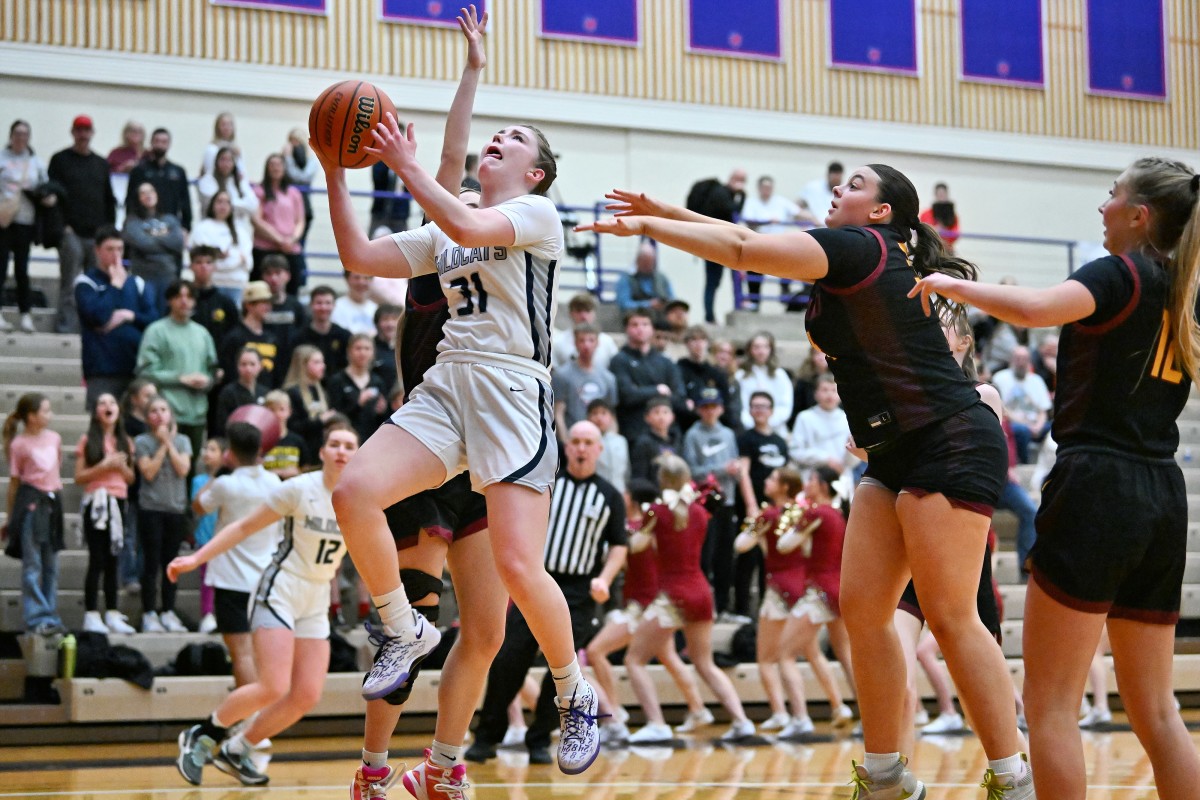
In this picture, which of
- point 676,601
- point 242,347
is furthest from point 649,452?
point 242,347

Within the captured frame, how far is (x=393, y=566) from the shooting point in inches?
185

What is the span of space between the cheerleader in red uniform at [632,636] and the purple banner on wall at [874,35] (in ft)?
36.3

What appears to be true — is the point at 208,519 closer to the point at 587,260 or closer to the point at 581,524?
the point at 581,524

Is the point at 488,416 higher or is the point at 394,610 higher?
the point at 488,416

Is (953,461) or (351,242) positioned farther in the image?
(351,242)

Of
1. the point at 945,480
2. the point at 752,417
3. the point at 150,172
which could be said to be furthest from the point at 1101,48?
the point at 945,480

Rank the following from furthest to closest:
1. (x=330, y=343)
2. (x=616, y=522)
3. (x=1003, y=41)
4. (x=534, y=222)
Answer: (x=1003, y=41) → (x=330, y=343) → (x=616, y=522) → (x=534, y=222)

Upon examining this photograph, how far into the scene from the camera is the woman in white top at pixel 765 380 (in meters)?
13.2

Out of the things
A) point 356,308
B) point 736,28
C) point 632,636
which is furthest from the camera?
point 736,28

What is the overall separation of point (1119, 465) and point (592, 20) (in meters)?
15.5

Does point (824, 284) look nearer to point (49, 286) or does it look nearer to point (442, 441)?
point (442, 441)

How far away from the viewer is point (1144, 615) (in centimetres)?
411

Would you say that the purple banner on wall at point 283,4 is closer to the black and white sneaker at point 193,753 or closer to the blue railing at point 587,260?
the blue railing at point 587,260

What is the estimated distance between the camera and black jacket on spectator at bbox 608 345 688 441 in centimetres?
1224
